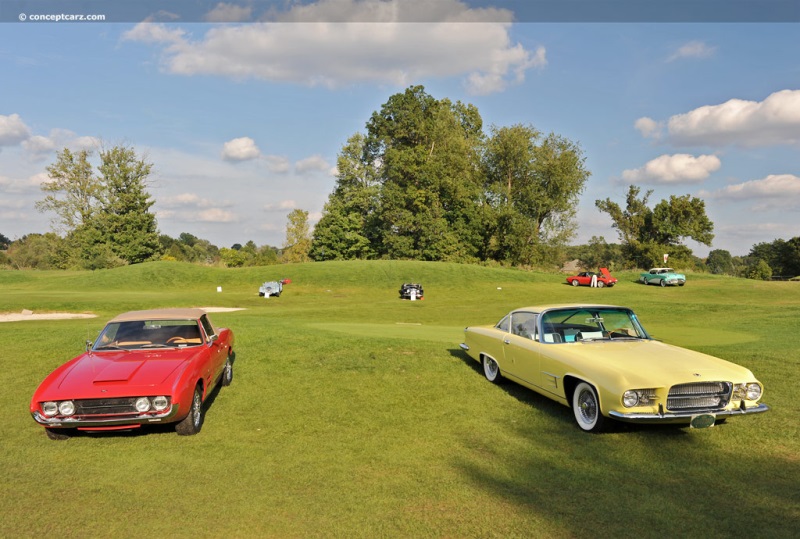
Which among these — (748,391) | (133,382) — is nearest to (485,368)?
(748,391)

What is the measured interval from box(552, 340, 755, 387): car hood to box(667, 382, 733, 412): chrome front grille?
0.35 ft

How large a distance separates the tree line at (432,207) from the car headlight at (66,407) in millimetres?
67171

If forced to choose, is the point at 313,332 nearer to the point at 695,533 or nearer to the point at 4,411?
the point at 4,411

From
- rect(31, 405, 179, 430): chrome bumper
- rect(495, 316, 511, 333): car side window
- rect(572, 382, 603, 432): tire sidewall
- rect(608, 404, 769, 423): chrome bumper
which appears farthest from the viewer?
rect(495, 316, 511, 333): car side window

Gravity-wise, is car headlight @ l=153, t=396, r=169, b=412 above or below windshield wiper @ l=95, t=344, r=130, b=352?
below

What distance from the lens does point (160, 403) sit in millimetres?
6180

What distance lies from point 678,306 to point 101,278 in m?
51.0

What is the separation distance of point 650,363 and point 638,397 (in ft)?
2.36

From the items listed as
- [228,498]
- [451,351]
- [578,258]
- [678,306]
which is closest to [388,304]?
[678,306]

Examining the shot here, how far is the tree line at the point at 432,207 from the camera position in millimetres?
72812

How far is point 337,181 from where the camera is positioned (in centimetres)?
8650

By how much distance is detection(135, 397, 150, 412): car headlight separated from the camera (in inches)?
241

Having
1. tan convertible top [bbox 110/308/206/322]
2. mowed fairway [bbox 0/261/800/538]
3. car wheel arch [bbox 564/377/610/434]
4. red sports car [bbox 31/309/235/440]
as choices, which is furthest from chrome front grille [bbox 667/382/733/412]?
tan convertible top [bbox 110/308/206/322]

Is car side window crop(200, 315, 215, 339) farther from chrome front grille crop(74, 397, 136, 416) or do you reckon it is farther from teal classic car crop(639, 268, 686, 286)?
teal classic car crop(639, 268, 686, 286)
